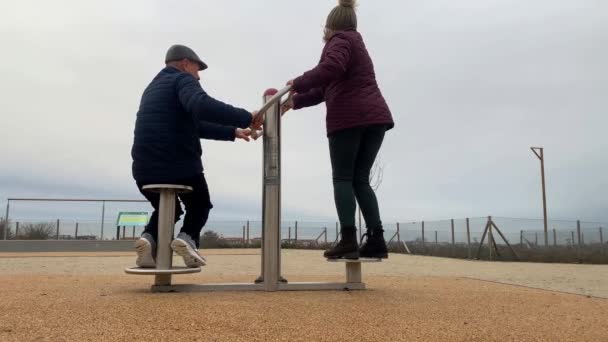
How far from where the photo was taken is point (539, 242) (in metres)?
17.2

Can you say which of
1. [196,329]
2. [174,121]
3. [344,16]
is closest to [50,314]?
[196,329]

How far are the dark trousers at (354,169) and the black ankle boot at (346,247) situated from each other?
0.15ft

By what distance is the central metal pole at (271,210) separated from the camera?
2668mm

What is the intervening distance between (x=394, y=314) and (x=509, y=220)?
50.9 ft

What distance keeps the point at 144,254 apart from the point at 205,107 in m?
0.88

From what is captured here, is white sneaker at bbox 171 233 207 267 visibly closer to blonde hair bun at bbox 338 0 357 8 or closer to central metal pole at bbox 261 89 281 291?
central metal pole at bbox 261 89 281 291

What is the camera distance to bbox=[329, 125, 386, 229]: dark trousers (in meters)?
2.66

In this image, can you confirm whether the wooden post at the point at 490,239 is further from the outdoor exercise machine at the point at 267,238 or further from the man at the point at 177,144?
the man at the point at 177,144

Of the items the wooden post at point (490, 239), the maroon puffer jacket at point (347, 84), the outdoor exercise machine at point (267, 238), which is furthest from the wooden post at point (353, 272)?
the wooden post at point (490, 239)

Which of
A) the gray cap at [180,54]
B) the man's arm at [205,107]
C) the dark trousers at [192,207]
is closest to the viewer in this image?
the man's arm at [205,107]

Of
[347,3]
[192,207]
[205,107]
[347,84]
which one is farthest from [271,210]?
[347,3]

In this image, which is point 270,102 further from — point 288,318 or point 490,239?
point 490,239

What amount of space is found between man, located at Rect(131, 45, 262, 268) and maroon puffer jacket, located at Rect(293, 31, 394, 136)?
439 mm

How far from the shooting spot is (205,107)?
247cm
